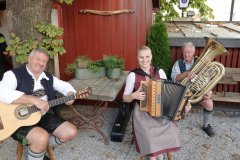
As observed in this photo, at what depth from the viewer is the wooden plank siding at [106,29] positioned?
15.1ft

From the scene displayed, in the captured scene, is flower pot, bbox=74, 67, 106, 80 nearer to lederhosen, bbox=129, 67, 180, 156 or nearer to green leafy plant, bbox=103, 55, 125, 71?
green leafy plant, bbox=103, 55, 125, 71

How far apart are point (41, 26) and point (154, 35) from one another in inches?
80.4

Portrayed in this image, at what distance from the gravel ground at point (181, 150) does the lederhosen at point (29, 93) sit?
64 centimetres

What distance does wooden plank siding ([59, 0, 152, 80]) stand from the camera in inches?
182

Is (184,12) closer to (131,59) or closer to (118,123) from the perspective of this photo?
(131,59)

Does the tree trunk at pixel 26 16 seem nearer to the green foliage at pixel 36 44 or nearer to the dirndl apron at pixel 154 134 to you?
the green foliage at pixel 36 44

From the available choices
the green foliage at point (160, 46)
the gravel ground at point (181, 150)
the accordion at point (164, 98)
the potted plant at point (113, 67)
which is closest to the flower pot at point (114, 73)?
the potted plant at point (113, 67)

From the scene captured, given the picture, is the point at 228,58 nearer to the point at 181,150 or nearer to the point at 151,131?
the point at 181,150

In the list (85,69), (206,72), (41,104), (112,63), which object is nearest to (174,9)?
(112,63)

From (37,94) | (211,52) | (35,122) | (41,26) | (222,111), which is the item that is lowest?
(222,111)

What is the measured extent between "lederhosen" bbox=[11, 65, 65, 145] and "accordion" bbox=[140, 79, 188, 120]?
0.98 metres

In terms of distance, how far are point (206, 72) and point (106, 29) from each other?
2.02 meters

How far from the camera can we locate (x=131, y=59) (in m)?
4.83

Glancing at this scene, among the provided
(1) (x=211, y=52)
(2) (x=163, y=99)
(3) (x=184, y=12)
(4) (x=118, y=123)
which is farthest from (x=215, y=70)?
(3) (x=184, y=12)
